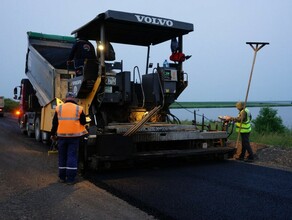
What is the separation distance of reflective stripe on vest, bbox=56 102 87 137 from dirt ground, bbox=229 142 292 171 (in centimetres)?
393

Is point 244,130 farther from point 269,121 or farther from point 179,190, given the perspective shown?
point 269,121

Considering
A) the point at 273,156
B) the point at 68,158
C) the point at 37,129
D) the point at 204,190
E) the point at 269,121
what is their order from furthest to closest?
the point at 269,121 < the point at 37,129 < the point at 273,156 < the point at 68,158 < the point at 204,190

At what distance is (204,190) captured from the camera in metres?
5.22

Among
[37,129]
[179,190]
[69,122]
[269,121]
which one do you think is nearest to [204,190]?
[179,190]

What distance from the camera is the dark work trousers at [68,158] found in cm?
580

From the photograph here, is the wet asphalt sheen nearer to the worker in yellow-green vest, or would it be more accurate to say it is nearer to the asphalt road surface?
the asphalt road surface

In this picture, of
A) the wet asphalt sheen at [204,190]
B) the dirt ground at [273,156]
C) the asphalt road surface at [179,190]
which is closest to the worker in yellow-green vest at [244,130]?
the dirt ground at [273,156]

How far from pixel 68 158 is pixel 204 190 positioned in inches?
84.5

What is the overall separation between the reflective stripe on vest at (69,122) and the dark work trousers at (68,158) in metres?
0.10

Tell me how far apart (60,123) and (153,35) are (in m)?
3.19

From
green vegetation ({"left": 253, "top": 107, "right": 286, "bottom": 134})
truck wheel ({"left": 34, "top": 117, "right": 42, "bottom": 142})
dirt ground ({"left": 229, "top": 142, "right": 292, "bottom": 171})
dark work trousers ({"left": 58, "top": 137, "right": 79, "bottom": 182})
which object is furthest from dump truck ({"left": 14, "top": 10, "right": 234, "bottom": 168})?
green vegetation ({"left": 253, "top": 107, "right": 286, "bottom": 134})

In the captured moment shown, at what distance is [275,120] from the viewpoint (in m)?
14.4

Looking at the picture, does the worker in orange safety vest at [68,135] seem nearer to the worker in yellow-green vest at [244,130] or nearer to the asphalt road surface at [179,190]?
the asphalt road surface at [179,190]

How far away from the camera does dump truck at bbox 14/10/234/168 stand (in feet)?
20.7
